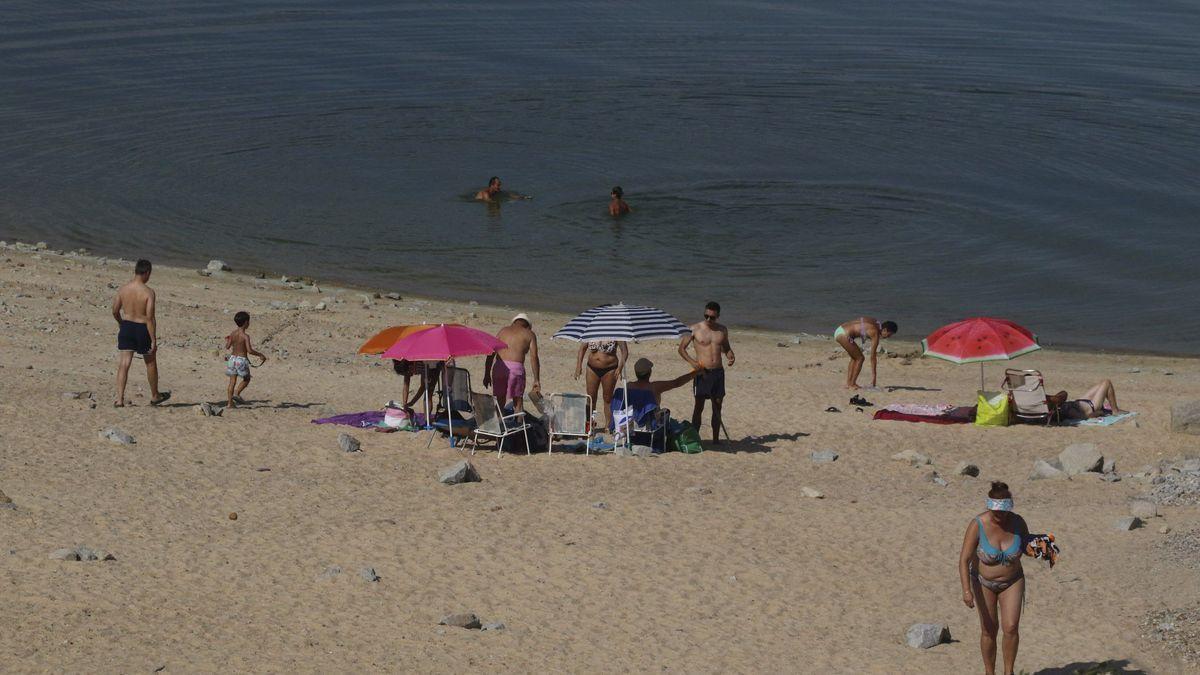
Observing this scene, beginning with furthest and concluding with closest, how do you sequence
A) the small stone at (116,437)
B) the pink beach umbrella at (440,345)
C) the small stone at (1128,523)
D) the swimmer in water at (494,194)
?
the swimmer in water at (494,194), the pink beach umbrella at (440,345), the small stone at (116,437), the small stone at (1128,523)

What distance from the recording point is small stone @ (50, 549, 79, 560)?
11.1 meters

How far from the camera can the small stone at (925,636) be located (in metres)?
10.8

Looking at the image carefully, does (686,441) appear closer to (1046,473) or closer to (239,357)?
(1046,473)

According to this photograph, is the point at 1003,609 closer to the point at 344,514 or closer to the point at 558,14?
the point at 344,514

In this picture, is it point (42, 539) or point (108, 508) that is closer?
point (42, 539)

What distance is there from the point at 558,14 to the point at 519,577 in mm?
41187

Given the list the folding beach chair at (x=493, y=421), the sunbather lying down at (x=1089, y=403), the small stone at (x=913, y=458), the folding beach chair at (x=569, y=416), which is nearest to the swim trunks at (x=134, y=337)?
the folding beach chair at (x=493, y=421)

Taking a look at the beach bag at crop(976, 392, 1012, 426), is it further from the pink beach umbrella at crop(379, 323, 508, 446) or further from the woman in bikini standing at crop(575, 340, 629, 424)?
the pink beach umbrella at crop(379, 323, 508, 446)

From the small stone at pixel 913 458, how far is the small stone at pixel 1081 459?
1.40 m

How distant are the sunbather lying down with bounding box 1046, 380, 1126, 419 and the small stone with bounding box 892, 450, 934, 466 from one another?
2.63 m

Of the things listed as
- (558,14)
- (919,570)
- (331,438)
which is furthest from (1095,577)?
(558,14)

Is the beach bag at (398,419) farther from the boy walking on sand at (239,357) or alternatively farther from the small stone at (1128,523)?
the small stone at (1128,523)

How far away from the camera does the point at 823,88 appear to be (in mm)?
41250

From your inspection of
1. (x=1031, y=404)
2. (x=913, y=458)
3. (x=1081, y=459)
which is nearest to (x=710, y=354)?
(x=913, y=458)
